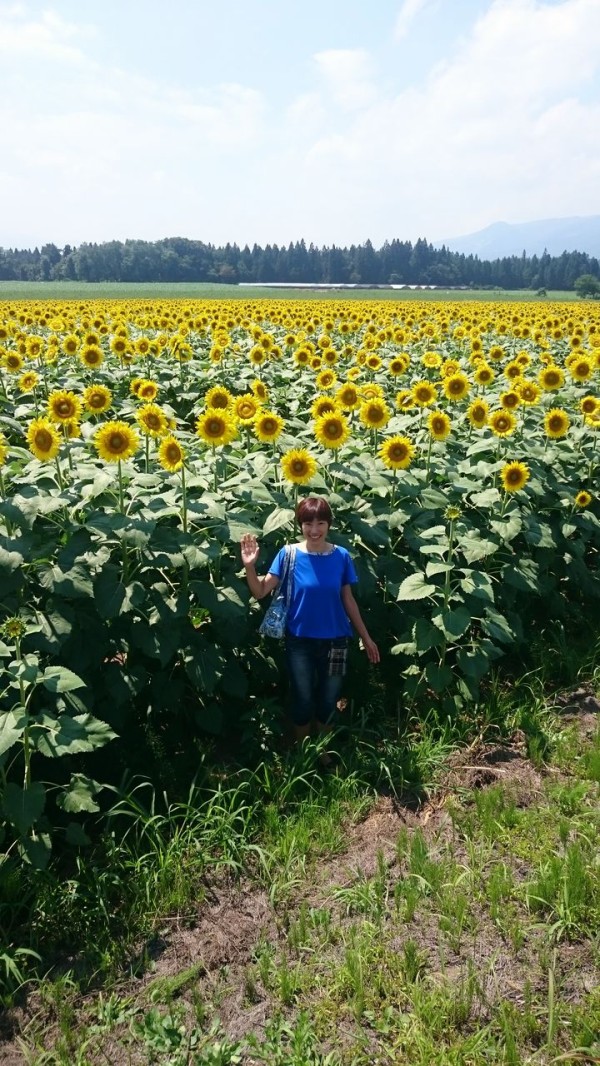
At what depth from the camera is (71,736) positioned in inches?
117

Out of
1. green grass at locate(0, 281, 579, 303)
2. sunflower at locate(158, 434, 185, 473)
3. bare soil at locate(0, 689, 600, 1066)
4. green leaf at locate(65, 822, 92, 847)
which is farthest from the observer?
green grass at locate(0, 281, 579, 303)

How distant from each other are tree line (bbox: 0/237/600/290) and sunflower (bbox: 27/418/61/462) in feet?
336

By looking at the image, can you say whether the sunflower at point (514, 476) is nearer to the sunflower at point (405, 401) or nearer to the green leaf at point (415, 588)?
the green leaf at point (415, 588)

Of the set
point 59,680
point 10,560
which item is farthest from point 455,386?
point 59,680

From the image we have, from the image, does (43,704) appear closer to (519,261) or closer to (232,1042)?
(232,1042)

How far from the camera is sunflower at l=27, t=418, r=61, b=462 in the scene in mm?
3999

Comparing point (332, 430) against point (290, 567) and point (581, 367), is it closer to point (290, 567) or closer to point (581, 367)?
point (290, 567)

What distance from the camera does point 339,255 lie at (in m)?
115

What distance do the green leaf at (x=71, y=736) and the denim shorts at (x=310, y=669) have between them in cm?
130

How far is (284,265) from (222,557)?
117 metres

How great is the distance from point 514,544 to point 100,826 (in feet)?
11.3

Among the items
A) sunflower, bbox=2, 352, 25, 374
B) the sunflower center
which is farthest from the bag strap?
sunflower, bbox=2, 352, 25, 374

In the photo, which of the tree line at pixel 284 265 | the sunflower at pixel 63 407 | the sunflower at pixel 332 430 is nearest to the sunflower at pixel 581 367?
the sunflower at pixel 332 430

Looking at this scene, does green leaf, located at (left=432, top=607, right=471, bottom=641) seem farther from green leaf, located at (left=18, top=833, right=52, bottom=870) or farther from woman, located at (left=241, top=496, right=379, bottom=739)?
green leaf, located at (left=18, top=833, right=52, bottom=870)
